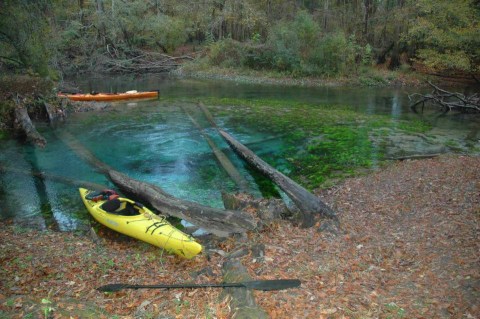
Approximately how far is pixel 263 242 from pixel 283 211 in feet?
4.24

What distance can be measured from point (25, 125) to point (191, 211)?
1103cm

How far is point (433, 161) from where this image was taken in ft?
37.3

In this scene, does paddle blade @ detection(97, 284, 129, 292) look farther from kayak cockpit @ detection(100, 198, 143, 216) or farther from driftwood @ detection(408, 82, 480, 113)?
driftwood @ detection(408, 82, 480, 113)

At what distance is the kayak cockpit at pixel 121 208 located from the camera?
7.86 metres

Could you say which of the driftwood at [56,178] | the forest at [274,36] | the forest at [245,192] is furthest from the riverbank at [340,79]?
the driftwood at [56,178]

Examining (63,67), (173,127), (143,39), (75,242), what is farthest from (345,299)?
(143,39)

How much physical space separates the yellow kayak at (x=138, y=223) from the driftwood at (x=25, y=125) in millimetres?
7070

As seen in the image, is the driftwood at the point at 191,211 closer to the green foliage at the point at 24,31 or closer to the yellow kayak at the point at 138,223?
the yellow kayak at the point at 138,223

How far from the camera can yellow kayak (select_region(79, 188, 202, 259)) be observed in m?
6.56

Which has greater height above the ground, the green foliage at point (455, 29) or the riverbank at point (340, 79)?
the green foliage at point (455, 29)

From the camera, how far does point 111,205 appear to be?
7863 mm

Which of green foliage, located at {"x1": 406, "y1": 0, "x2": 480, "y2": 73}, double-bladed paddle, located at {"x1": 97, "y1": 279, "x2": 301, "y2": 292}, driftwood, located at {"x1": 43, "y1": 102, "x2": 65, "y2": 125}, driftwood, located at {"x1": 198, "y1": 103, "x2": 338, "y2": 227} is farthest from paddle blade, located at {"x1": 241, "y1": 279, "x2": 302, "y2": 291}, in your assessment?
green foliage, located at {"x1": 406, "y1": 0, "x2": 480, "y2": 73}

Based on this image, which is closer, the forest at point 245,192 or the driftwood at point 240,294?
the driftwood at point 240,294

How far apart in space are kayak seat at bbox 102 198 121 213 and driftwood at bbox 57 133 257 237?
926mm
